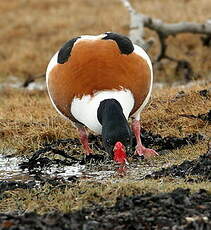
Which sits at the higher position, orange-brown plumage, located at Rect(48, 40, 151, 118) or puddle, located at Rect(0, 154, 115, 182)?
orange-brown plumage, located at Rect(48, 40, 151, 118)

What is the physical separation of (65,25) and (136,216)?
11.6 m

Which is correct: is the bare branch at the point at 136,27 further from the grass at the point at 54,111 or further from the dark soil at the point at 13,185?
the dark soil at the point at 13,185

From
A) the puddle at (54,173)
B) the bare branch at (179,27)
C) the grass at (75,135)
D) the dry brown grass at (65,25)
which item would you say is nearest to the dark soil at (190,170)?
the grass at (75,135)

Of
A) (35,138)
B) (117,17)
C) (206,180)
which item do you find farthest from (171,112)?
(117,17)

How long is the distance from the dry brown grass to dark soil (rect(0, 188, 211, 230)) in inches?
318

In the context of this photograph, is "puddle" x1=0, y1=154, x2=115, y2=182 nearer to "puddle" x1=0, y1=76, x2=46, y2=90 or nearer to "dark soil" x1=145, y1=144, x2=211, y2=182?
"dark soil" x1=145, y1=144, x2=211, y2=182

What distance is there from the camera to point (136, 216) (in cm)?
380

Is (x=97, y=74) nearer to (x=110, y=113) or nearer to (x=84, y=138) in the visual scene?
(x=110, y=113)

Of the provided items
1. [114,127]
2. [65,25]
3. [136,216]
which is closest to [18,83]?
[65,25]

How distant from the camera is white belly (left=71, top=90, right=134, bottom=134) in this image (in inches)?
209

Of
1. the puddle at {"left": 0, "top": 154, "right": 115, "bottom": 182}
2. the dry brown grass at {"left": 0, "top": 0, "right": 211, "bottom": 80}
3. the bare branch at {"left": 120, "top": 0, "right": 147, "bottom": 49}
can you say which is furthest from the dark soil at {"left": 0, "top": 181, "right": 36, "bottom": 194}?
the dry brown grass at {"left": 0, "top": 0, "right": 211, "bottom": 80}

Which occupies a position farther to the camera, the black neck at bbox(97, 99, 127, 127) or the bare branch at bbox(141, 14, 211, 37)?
the bare branch at bbox(141, 14, 211, 37)

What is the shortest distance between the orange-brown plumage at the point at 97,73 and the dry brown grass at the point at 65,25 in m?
6.40

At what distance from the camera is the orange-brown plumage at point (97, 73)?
5.48 m
